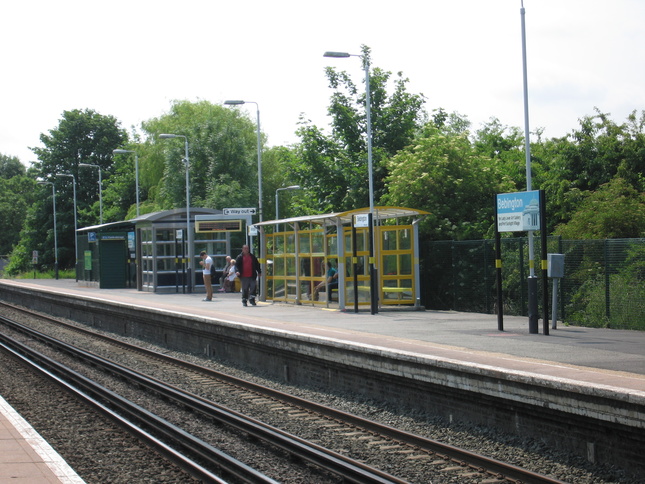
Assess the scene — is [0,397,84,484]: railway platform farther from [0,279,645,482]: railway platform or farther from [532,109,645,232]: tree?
[532,109,645,232]: tree

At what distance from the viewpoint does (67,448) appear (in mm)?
9414

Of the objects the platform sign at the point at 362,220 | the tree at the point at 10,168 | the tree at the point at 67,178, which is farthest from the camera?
the tree at the point at 10,168

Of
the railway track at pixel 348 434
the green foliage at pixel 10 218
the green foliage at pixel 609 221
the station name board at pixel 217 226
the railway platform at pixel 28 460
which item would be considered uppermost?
the green foliage at pixel 10 218

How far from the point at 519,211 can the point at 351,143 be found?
17984mm

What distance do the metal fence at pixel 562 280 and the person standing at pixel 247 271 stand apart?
16.4 feet

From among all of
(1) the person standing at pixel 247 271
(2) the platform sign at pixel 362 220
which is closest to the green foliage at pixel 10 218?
(1) the person standing at pixel 247 271

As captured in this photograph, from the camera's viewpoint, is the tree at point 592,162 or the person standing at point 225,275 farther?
the person standing at point 225,275

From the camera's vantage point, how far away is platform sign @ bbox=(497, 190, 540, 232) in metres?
14.7

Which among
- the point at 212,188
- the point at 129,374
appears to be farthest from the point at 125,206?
the point at 129,374

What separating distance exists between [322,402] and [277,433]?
8.84 ft

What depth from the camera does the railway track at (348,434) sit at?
309 inches

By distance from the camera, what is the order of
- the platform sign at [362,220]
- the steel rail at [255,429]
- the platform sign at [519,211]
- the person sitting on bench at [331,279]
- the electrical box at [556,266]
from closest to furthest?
the steel rail at [255,429] → the platform sign at [519,211] → the electrical box at [556,266] → the platform sign at [362,220] → the person sitting on bench at [331,279]

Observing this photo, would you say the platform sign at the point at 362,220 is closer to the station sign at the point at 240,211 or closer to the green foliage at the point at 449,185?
the green foliage at the point at 449,185

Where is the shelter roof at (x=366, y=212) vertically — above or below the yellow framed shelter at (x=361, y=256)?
above
